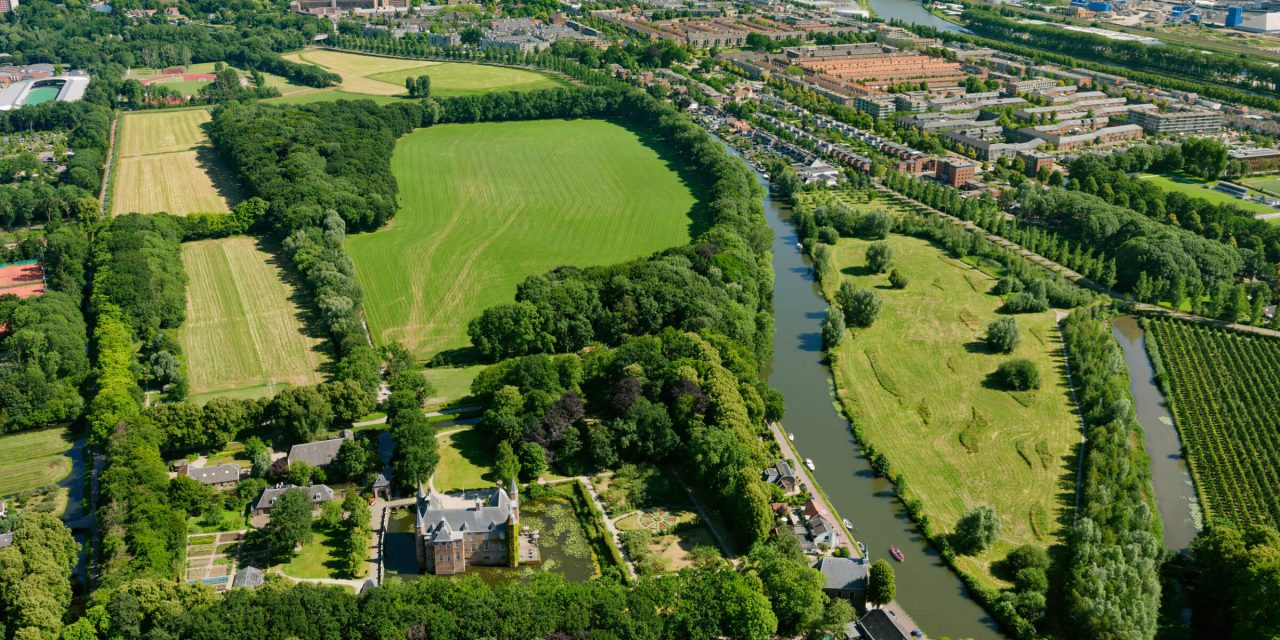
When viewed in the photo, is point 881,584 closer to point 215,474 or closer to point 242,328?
point 215,474

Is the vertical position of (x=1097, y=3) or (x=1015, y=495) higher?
(x=1097, y=3)

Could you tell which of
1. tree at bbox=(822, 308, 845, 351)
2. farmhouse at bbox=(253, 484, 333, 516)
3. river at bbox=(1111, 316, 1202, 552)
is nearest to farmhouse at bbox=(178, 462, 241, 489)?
farmhouse at bbox=(253, 484, 333, 516)

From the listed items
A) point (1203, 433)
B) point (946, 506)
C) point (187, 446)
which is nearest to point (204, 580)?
point (187, 446)

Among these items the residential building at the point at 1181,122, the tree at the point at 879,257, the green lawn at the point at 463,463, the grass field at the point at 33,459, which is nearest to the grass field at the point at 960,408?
the tree at the point at 879,257

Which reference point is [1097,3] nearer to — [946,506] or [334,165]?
[334,165]

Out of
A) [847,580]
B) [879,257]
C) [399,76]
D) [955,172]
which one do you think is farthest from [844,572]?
[399,76]

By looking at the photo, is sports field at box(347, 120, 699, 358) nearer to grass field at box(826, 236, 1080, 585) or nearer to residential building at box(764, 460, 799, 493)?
grass field at box(826, 236, 1080, 585)
